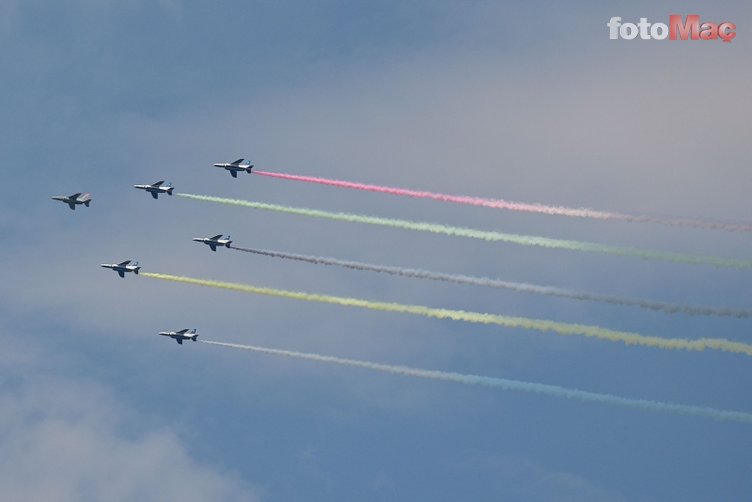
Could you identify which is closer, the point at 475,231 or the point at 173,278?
the point at 475,231

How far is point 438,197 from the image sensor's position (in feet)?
525

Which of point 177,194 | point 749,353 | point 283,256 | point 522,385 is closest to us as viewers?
point 749,353

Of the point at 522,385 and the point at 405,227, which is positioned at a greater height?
the point at 405,227

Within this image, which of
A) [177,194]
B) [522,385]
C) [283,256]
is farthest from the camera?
[177,194]

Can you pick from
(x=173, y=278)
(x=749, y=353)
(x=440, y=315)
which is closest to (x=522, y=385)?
(x=440, y=315)

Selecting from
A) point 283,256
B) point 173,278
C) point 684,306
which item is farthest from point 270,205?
point 684,306

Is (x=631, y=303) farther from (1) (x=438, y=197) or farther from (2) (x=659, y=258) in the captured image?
(1) (x=438, y=197)

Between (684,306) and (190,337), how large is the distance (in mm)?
68235

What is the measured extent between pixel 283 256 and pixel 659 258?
36678 mm

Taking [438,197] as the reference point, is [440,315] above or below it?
below

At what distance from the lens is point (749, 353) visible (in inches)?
5615

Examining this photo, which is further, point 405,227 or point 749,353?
point 405,227

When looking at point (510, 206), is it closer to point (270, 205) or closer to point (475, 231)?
point (475, 231)

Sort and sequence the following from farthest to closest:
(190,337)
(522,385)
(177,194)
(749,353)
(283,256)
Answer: (190,337) → (177,194) → (283,256) → (522,385) → (749,353)
